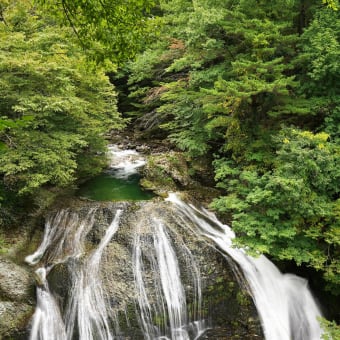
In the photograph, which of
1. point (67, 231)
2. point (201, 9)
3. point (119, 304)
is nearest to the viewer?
point (119, 304)

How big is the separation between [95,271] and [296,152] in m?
4.88

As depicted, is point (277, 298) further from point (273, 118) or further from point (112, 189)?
point (112, 189)

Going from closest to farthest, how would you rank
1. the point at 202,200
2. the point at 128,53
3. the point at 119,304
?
the point at 128,53 < the point at 119,304 < the point at 202,200

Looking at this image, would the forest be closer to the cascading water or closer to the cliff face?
the cascading water

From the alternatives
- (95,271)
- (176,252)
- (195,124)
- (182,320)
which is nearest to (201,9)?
(195,124)

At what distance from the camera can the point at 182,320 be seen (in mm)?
6230

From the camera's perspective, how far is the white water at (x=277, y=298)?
6449 millimetres

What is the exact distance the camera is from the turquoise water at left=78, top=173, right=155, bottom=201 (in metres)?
9.47

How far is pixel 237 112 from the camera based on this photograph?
8.73m

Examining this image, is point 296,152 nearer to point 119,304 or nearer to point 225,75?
point 225,75

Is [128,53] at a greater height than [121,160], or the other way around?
[121,160]

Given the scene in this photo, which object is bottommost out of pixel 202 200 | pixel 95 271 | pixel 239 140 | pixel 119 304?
pixel 119 304

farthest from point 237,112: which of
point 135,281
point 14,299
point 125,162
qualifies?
point 14,299

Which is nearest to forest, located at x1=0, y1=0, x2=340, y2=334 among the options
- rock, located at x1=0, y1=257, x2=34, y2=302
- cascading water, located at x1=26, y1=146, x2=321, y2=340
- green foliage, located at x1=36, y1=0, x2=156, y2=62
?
green foliage, located at x1=36, y1=0, x2=156, y2=62
